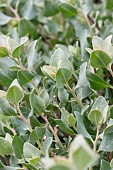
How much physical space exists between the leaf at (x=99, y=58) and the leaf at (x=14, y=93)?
20 cm

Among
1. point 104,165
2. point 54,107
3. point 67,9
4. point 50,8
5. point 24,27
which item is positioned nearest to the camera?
point 104,165

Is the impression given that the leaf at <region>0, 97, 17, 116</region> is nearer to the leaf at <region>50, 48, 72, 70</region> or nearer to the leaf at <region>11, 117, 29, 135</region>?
the leaf at <region>11, 117, 29, 135</region>

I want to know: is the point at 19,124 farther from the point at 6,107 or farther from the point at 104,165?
the point at 104,165

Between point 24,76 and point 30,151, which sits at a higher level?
point 24,76

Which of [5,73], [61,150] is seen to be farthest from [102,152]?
[5,73]

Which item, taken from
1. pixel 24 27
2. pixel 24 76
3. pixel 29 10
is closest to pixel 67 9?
pixel 24 27

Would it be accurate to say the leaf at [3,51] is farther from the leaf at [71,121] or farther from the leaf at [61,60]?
the leaf at [71,121]

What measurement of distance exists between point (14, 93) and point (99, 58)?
9.0 inches

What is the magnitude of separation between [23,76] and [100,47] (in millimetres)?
216

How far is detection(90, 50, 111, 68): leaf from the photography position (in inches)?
37.2

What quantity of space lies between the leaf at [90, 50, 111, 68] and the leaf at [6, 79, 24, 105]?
7.9 inches

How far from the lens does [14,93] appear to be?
2.97ft

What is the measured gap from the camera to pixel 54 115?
3.51 feet

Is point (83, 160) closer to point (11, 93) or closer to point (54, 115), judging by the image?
point (11, 93)
